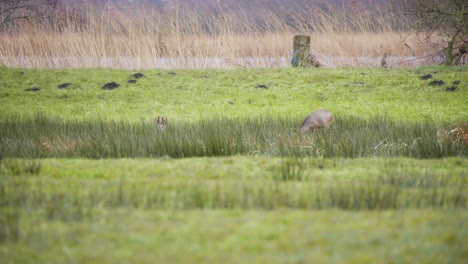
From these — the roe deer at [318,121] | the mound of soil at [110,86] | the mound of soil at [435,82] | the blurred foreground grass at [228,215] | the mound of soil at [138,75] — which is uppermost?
the mound of soil at [138,75]

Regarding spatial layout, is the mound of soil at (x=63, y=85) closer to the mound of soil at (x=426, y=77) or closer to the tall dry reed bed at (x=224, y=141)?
the tall dry reed bed at (x=224, y=141)

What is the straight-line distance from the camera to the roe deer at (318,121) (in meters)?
5.48

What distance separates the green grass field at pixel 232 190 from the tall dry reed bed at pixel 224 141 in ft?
0.06

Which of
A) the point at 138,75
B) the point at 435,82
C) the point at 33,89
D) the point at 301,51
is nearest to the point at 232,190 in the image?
the point at 435,82

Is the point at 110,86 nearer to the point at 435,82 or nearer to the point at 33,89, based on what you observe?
the point at 33,89

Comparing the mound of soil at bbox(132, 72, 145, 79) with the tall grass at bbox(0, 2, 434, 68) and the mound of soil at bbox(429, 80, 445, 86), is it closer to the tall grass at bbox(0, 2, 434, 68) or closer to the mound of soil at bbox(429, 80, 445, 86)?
the tall grass at bbox(0, 2, 434, 68)

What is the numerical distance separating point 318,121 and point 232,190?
3.08 meters

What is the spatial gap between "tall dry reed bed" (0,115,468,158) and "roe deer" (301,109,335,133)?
0.16m

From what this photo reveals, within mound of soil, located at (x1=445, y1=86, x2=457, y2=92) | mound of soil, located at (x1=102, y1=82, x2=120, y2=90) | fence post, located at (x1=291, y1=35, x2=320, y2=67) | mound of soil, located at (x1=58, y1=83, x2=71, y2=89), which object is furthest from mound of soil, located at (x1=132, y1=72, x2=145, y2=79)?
mound of soil, located at (x1=445, y1=86, x2=457, y2=92)

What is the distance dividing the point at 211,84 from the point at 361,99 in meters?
2.39

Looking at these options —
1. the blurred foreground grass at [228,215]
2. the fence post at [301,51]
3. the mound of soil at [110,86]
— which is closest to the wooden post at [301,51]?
the fence post at [301,51]

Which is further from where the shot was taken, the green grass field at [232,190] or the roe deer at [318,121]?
the roe deer at [318,121]

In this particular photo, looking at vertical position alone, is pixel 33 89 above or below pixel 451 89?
above

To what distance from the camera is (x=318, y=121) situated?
5.61 meters
